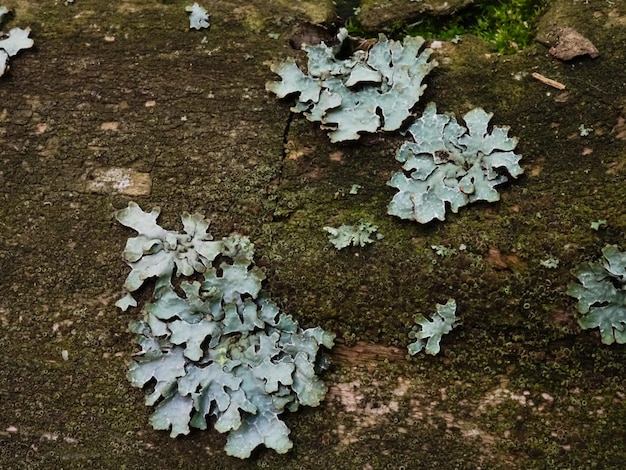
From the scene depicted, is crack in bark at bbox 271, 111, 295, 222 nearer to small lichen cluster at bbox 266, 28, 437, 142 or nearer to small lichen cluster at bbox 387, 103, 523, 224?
small lichen cluster at bbox 266, 28, 437, 142

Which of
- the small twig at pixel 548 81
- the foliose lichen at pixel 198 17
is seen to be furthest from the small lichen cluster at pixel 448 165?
the foliose lichen at pixel 198 17

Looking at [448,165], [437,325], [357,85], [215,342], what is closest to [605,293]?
[437,325]

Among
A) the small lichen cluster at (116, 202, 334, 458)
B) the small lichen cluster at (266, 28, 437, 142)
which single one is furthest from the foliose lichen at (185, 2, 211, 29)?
the small lichen cluster at (116, 202, 334, 458)

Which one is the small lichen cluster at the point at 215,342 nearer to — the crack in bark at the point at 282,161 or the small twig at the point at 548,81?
the crack in bark at the point at 282,161

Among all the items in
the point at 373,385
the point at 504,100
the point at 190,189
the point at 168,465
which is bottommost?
the point at 168,465

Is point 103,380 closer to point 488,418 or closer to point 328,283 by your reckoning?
point 328,283

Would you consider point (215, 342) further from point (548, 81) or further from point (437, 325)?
point (548, 81)

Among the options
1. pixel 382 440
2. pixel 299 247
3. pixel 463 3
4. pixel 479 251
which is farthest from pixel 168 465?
pixel 463 3
